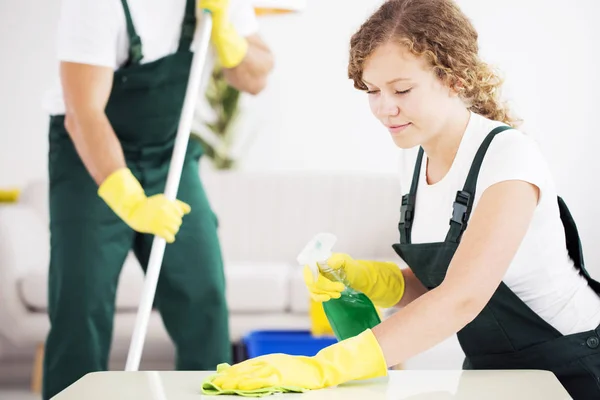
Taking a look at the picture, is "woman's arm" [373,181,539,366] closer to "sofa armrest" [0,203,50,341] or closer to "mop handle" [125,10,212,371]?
"mop handle" [125,10,212,371]

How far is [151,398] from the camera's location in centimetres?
87

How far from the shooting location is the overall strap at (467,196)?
122 centimetres

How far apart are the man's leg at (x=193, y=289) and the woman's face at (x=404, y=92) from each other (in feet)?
2.41

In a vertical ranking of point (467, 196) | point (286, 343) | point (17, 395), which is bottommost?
point (17, 395)

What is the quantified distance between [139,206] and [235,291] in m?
1.50

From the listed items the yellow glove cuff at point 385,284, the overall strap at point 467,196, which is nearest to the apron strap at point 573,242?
the overall strap at point 467,196

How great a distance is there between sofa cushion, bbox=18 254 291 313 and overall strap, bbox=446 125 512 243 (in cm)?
206

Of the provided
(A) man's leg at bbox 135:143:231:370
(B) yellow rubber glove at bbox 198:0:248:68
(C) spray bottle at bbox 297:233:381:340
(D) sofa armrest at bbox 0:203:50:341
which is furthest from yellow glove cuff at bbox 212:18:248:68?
(D) sofa armrest at bbox 0:203:50:341

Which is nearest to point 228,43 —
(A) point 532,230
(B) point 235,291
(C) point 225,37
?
(C) point 225,37

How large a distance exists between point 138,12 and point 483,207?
3.33 feet

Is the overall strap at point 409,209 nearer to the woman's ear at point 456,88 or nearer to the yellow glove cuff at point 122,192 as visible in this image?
the woman's ear at point 456,88

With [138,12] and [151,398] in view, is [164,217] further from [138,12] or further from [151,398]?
[151,398]

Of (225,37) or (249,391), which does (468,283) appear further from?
(225,37)

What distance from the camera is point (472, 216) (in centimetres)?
113
